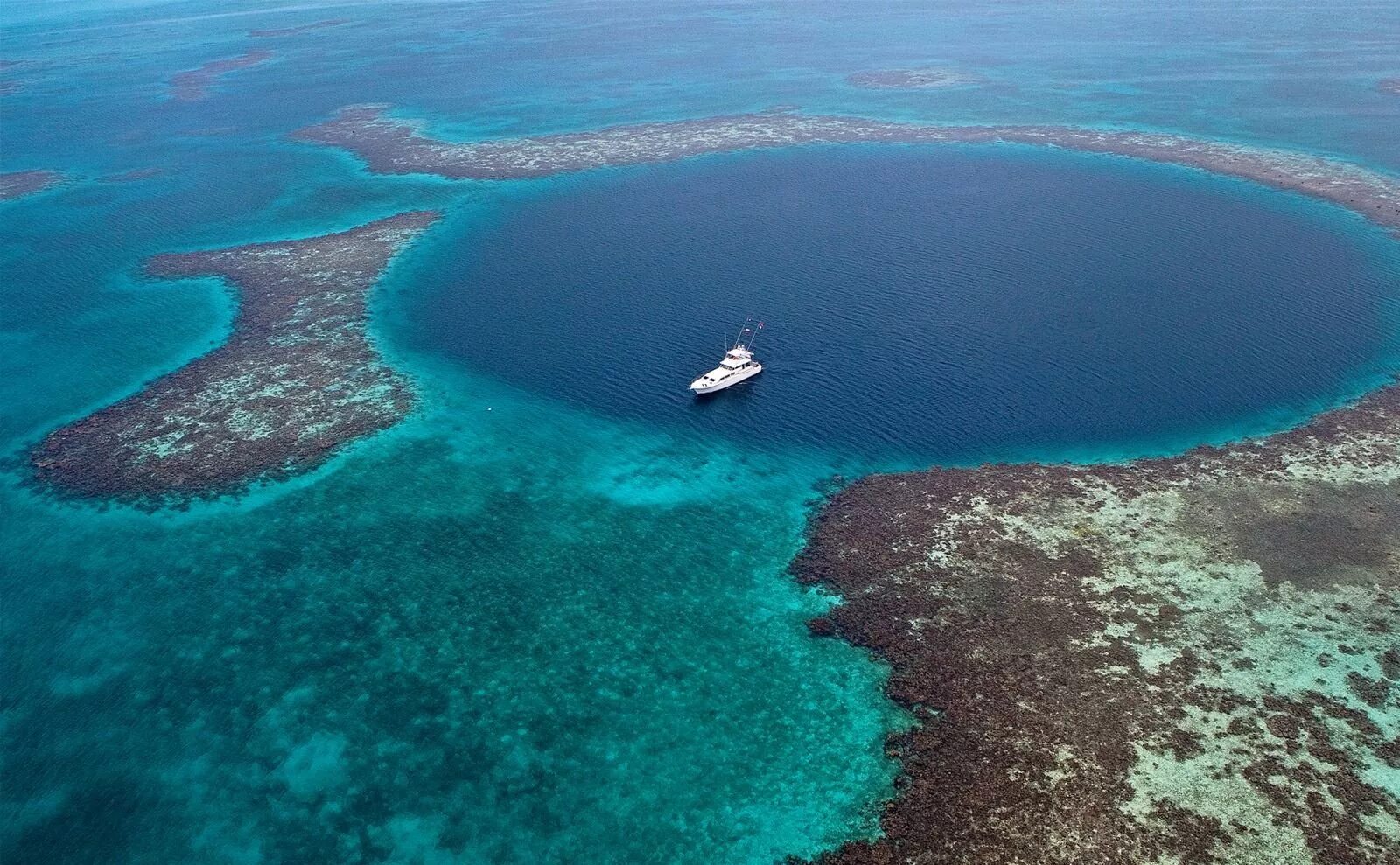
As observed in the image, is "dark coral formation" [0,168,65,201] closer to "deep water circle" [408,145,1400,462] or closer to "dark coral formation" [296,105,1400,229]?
"dark coral formation" [296,105,1400,229]

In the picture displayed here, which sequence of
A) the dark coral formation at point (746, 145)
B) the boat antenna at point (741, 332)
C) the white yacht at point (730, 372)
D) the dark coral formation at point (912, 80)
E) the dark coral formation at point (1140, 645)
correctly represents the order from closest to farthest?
the dark coral formation at point (1140, 645) < the white yacht at point (730, 372) < the boat antenna at point (741, 332) < the dark coral formation at point (746, 145) < the dark coral formation at point (912, 80)

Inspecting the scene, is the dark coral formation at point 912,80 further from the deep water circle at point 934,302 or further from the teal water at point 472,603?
the teal water at point 472,603

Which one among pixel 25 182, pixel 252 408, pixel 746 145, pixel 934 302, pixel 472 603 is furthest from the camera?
pixel 746 145

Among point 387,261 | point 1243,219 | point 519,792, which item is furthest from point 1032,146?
point 519,792

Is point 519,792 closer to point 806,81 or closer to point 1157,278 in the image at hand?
point 1157,278

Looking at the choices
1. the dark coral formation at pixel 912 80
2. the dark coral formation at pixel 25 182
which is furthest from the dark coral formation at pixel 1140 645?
the dark coral formation at pixel 25 182

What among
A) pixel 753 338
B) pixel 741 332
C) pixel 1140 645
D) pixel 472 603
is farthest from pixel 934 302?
pixel 472 603

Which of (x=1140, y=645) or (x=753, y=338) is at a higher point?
(x=753, y=338)

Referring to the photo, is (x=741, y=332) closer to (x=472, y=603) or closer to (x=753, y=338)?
(x=753, y=338)
